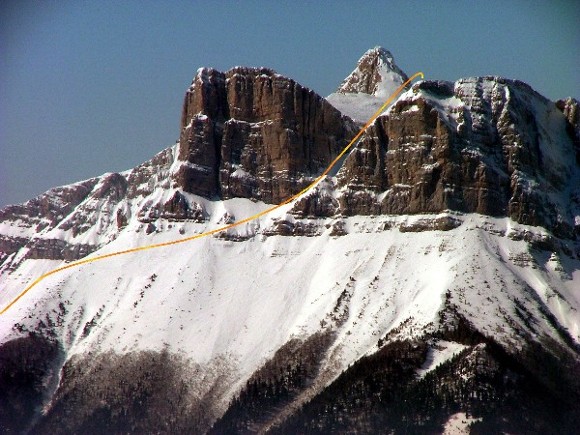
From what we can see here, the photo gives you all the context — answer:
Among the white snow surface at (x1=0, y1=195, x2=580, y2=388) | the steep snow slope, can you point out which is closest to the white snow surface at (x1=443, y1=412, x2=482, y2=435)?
the white snow surface at (x1=0, y1=195, x2=580, y2=388)

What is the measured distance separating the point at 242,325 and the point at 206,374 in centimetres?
1731

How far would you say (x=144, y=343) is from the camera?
19250 centimetres

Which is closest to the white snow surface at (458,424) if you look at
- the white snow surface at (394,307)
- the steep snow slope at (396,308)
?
the white snow surface at (394,307)

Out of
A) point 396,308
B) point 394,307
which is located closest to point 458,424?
point 396,308

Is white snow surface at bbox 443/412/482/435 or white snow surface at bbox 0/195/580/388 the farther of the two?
white snow surface at bbox 0/195/580/388

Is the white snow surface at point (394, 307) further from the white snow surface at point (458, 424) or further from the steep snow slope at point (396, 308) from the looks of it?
the white snow surface at point (458, 424)

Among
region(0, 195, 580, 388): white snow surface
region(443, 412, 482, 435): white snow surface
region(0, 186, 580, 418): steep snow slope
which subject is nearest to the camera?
region(443, 412, 482, 435): white snow surface

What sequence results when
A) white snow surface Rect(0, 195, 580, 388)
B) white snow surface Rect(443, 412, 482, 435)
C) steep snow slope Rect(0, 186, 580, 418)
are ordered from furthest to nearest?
steep snow slope Rect(0, 186, 580, 418) → white snow surface Rect(0, 195, 580, 388) → white snow surface Rect(443, 412, 482, 435)

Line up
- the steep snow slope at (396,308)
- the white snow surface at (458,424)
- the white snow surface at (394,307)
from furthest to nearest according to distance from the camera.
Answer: the steep snow slope at (396,308), the white snow surface at (394,307), the white snow surface at (458,424)

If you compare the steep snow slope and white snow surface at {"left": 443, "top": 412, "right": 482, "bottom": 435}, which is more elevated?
the steep snow slope

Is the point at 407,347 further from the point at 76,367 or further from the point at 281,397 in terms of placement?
the point at 76,367

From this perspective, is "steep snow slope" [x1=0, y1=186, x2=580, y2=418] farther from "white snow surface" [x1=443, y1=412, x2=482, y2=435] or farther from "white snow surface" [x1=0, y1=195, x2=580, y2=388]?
"white snow surface" [x1=443, y1=412, x2=482, y2=435]

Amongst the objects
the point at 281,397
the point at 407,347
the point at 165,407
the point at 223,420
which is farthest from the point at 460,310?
the point at 165,407

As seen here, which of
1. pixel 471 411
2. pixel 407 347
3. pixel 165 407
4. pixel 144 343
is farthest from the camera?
pixel 144 343
